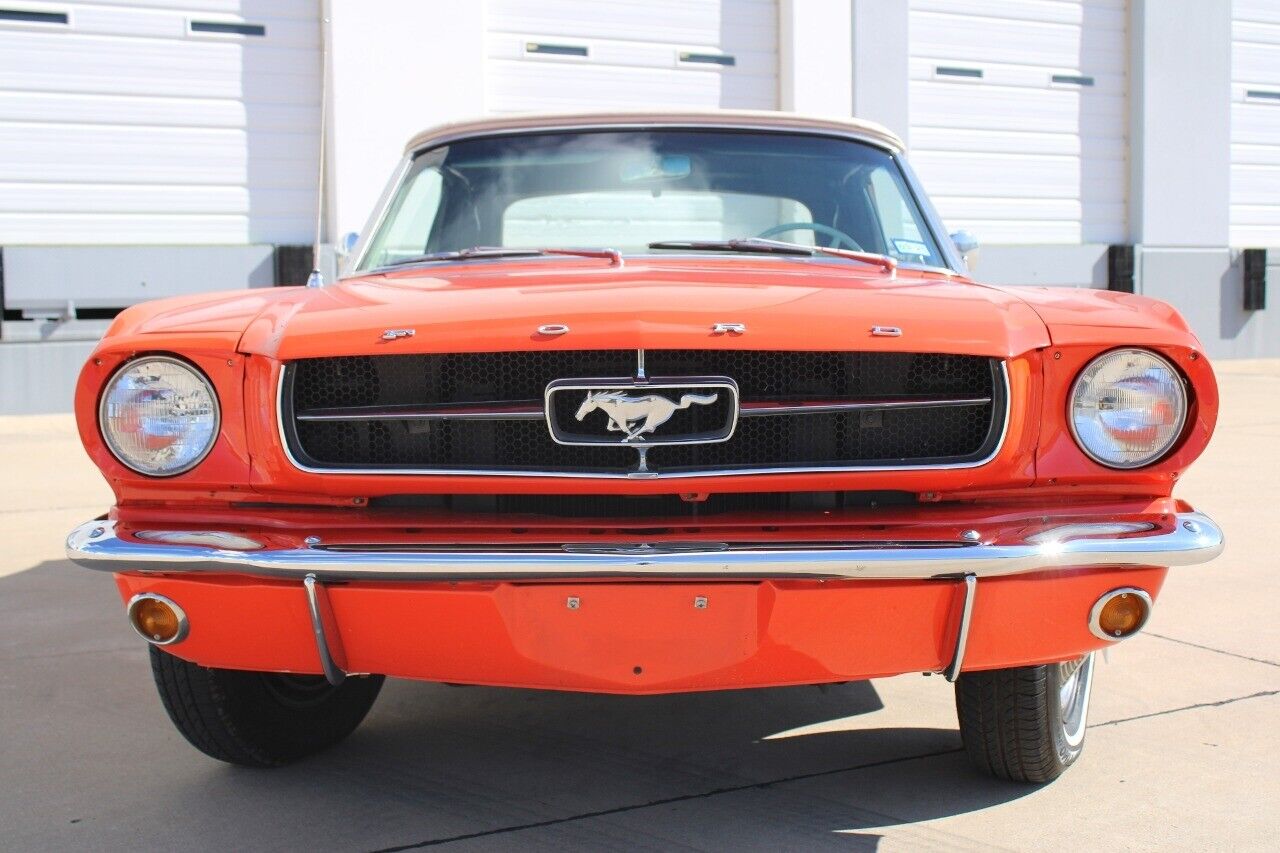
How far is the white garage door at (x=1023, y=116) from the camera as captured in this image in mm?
13266

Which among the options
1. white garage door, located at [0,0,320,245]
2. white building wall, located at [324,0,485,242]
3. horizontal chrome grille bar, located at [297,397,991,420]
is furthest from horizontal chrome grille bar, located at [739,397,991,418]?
white garage door, located at [0,0,320,245]

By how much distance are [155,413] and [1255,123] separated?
1503cm

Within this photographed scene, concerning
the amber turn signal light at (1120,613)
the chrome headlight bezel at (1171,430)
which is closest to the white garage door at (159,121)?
the chrome headlight bezel at (1171,430)

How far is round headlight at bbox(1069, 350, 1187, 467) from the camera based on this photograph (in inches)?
95.3

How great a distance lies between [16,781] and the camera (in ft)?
9.54

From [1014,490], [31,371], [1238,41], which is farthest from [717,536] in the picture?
[1238,41]

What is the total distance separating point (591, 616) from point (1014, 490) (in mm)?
778

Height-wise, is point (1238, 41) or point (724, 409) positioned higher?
point (1238, 41)

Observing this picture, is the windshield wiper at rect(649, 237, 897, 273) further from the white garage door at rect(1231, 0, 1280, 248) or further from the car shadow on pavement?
the white garage door at rect(1231, 0, 1280, 248)

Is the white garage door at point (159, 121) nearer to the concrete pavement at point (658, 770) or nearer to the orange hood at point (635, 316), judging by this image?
the concrete pavement at point (658, 770)

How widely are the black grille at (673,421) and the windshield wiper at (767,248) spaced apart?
2.55 ft

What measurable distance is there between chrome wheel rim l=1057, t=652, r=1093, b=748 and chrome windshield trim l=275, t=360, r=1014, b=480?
66 centimetres

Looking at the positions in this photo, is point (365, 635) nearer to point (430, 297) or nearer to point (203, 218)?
point (430, 297)

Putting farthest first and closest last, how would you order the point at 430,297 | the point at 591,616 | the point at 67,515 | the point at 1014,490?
the point at 67,515, the point at 430,297, the point at 1014,490, the point at 591,616
